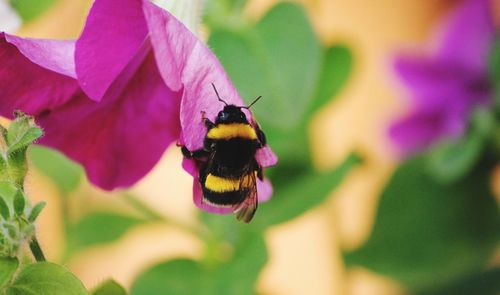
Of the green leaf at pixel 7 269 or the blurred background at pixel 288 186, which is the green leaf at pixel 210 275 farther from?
the green leaf at pixel 7 269

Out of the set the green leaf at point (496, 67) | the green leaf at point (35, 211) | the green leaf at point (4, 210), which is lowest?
the green leaf at point (4, 210)

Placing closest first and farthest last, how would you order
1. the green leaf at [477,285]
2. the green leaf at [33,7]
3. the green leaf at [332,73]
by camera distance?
the green leaf at [33,7] → the green leaf at [332,73] → the green leaf at [477,285]

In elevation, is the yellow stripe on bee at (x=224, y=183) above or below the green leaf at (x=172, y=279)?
above

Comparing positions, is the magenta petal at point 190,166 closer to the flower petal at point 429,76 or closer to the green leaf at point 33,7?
the green leaf at point 33,7

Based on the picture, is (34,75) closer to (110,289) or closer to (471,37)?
(110,289)

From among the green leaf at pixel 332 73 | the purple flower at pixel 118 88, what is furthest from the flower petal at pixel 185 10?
the green leaf at pixel 332 73

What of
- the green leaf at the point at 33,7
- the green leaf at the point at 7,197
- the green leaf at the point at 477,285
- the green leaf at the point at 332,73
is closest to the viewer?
the green leaf at the point at 7,197

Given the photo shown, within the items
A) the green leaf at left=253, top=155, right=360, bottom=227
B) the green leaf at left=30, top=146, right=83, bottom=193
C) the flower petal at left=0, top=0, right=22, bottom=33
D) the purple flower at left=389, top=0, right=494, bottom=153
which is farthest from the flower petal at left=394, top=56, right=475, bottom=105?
the flower petal at left=0, top=0, right=22, bottom=33

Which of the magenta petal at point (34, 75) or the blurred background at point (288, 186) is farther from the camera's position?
the blurred background at point (288, 186)
